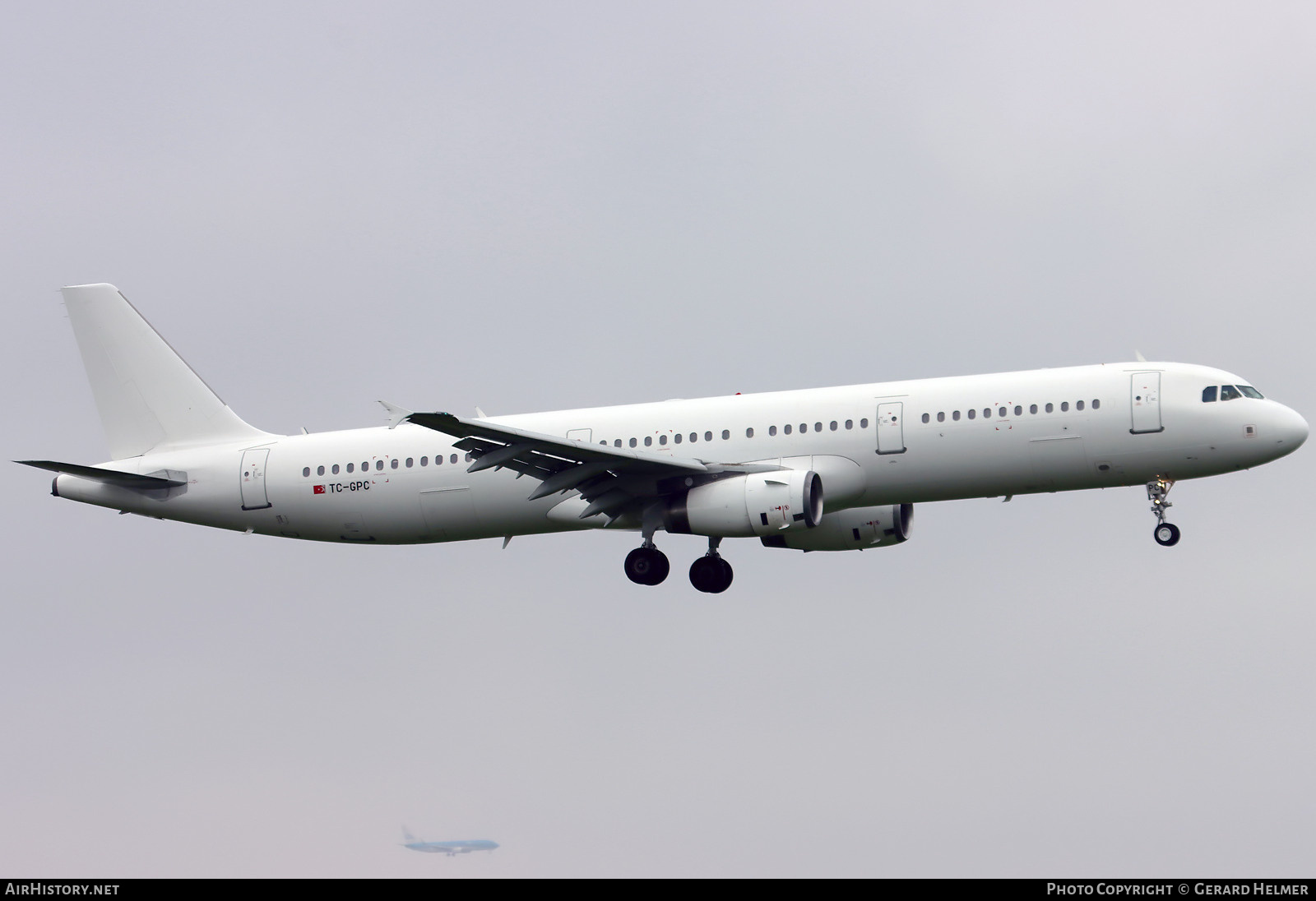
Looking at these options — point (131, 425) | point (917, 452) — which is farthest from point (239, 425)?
point (917, 452)

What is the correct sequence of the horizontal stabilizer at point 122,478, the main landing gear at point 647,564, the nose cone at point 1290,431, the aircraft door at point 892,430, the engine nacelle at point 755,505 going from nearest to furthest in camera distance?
the nose cone at point 1290,431, the engine nacelle at point 755,505, the aircraft door at point 892,430, the main landing gear at point 647,564, the horizontal stabilizer at point 122,478

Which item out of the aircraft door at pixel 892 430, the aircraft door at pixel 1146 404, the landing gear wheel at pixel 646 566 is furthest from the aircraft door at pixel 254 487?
Answer: the aircraft door at pixel 1146 404

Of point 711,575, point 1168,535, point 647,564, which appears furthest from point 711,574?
point 1168,535

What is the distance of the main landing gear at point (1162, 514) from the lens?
41.2 meters

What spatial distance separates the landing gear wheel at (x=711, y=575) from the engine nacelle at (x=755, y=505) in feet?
12.4

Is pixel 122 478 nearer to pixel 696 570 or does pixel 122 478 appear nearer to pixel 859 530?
pixel 696 570

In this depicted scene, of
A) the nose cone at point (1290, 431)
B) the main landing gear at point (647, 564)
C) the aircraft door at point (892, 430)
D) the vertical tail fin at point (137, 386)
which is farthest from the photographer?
the vertical tail fin at point (137, 386)

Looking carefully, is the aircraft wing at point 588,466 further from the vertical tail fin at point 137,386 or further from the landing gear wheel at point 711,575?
the vertical tail fin at point 137,386

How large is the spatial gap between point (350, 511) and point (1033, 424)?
1933 cm

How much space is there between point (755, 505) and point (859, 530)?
7.05m

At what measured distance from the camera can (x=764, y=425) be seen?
142 feet
